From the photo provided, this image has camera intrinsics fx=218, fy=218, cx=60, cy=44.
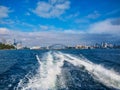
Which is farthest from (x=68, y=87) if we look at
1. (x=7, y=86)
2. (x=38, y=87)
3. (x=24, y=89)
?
(x=7, y=86)

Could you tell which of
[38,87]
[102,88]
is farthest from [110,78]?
[38,87]

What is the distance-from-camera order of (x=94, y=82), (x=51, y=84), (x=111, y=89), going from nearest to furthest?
(x=111, y=89) < (x=51, y=84) < (x=94, y=82)

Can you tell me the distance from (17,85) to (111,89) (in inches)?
253

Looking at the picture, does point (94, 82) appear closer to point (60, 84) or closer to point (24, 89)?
point (60, 84)

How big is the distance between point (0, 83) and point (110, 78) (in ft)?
27.6

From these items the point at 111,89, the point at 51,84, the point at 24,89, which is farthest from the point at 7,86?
the point at 111,89

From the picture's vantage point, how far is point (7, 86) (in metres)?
15.1

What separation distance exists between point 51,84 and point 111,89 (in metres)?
3.90

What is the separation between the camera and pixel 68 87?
14453mm

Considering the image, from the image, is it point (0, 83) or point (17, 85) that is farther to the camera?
point (0, 83)

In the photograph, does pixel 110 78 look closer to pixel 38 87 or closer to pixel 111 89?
pixel 111 89

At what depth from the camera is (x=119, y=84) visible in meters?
14.6

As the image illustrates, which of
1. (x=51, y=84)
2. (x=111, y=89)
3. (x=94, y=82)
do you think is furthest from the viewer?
(x=94, y=82)

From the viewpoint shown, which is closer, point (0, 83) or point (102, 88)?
point (102, 88)
